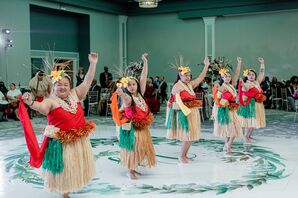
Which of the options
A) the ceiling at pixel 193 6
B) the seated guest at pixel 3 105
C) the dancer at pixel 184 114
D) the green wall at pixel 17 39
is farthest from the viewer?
the ceiling at pixel 193 6

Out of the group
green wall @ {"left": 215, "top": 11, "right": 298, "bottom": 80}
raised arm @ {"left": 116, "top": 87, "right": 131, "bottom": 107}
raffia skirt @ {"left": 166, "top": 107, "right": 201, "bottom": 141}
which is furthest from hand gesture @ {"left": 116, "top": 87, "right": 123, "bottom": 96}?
green wall @ {"left": 215, "top": 11, "right": 298, "bottom": 80}

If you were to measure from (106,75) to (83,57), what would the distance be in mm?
2897

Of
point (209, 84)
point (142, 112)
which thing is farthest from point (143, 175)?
point (209, 84)

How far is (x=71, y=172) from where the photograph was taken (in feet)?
11.1

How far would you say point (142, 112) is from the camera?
4.45 m

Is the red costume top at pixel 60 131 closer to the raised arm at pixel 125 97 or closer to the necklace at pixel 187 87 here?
the raised arm at pixel 125 97

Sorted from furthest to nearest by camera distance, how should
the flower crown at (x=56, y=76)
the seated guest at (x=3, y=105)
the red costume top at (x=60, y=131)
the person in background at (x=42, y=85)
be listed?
the seated guest at (x=3, y=105), the person in background at (x=42, y=85), the flower crown at (x=56, y=76), the red costume top at (x=60, y=131)

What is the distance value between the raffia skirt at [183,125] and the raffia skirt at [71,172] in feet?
6.25

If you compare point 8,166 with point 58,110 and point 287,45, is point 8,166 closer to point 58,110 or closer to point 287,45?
point 58,110

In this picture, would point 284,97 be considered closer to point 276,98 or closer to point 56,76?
point 276,98

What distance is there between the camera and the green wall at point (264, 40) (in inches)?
542

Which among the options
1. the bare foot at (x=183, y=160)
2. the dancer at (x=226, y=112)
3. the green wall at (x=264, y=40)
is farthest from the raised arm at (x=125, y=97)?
the green wall at (x=264, y=40)

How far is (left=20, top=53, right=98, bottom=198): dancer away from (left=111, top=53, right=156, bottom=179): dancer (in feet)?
3.06

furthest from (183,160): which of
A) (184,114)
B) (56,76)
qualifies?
(56,76)
